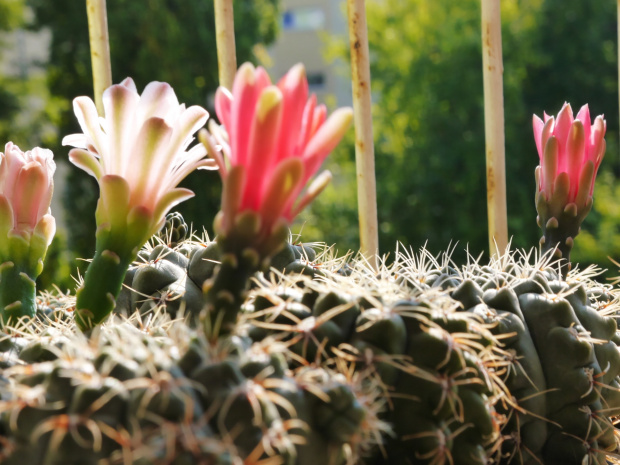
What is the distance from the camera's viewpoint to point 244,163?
55 cm

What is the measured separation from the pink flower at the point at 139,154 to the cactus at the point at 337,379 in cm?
11

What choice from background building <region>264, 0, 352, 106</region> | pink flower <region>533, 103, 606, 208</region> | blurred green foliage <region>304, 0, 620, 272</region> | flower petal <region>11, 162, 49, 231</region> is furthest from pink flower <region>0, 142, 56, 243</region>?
background building <region>264, 0, 352, 106</region>

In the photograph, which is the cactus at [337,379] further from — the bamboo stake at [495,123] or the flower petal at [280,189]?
the bamboo stake at [495,123]

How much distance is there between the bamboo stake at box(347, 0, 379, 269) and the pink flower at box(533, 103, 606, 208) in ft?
1.25

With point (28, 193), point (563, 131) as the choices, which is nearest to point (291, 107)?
point (28, 193)

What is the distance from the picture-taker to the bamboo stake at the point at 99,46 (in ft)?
3.76

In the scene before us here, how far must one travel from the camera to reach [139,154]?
2.17 feet

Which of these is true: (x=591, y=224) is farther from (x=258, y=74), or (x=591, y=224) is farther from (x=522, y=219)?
(x=258, y=74)

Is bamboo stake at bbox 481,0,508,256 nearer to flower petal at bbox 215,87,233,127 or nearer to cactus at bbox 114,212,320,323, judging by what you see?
cactus at bbox 114,212,320,323

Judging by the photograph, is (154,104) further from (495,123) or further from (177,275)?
(495,123)

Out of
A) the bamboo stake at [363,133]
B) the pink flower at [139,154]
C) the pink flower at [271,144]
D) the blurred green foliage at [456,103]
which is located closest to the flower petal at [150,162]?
the pink flower at [139,154]

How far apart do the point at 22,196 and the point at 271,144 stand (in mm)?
338

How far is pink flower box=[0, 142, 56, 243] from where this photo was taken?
0.74 m

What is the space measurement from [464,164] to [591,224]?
1938 mm
